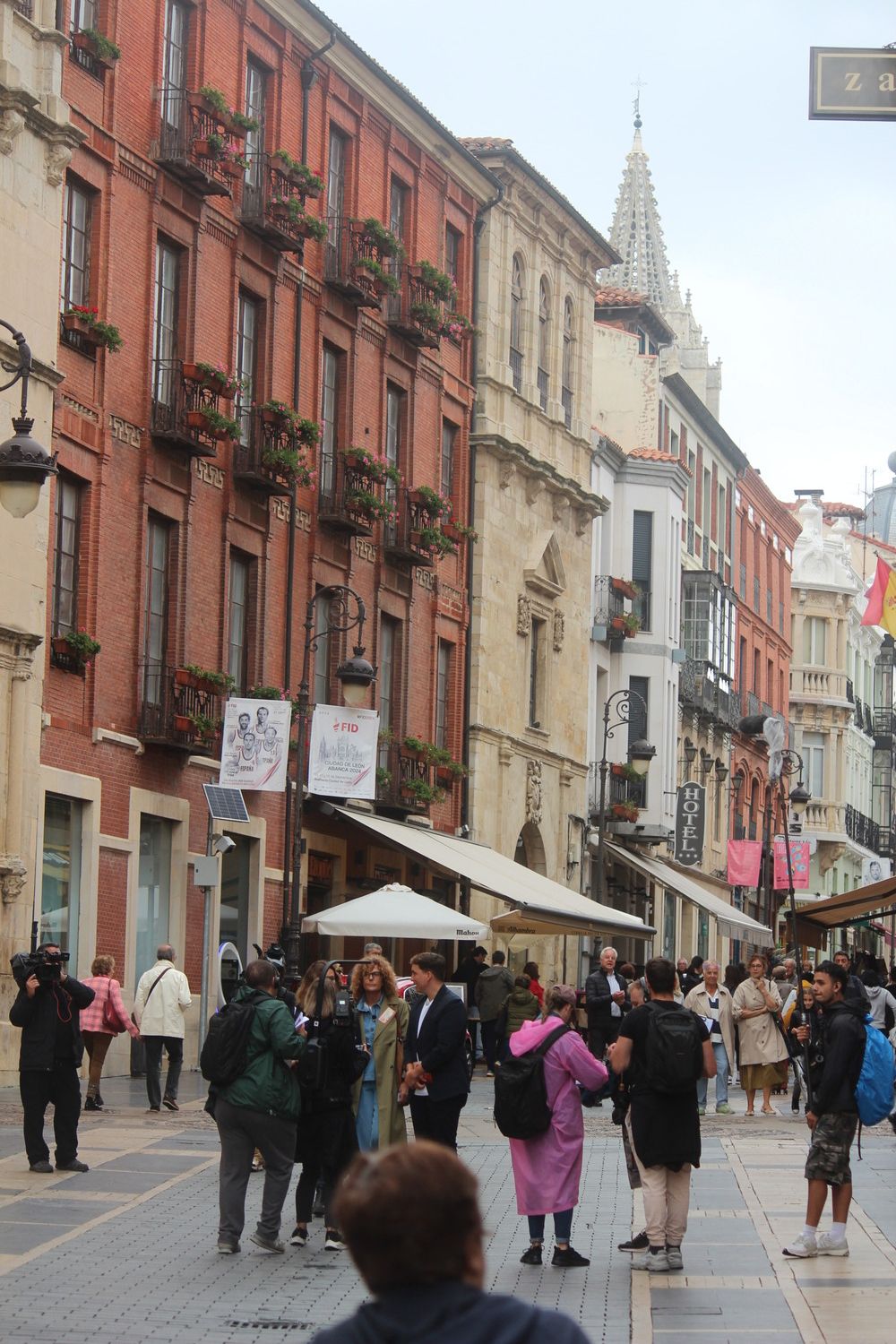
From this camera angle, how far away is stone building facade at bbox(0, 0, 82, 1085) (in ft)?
83.9

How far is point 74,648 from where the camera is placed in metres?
27.2

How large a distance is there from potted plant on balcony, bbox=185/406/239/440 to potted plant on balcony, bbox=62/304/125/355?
6.21 ft

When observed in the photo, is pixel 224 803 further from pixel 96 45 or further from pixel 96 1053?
pixel 96 45

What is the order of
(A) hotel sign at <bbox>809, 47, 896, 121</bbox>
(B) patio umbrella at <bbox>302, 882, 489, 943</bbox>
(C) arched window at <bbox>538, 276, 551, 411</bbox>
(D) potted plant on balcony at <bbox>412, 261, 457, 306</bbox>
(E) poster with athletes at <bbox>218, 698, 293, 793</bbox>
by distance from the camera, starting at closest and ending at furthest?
(A) hotel sign at <bbox>809, 47, 896, 121</bbox> < (B) patio umbrella at <bbox>302, 882, 489, 943</bbox> < (E) poster with athletes at <bbox>218, 698, 293, 793</bbox> < (D) potted plant on balcony at <bbox>412, 261, 457, 306</bbox> < (C) arched window at <bbox>538, 276, 551, 411</bbox>

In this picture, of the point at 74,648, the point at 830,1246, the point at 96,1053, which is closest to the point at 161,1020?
the point at 96,1053

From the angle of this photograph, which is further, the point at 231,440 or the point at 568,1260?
the point at 231,440

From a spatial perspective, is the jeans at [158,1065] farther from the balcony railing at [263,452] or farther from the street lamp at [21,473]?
the balcony railing at [263,452]

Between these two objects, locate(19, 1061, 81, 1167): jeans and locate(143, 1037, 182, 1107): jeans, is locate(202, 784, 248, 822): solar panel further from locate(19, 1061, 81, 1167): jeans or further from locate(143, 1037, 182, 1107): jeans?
locate(19, 1061, 81, 1167): jeans

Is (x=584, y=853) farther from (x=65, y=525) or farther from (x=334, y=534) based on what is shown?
(x=65, y=525)

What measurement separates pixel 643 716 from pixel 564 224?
11.9 metres

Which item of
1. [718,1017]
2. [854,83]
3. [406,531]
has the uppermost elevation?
[406,531]

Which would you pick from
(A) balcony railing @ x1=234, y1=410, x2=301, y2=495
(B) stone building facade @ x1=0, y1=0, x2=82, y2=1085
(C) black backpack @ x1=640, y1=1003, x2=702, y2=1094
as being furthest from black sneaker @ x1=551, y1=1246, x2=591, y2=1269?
(A) balcony railing @ x1=234, y1=410, x2=301, y2=495

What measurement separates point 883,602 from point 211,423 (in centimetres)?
1461

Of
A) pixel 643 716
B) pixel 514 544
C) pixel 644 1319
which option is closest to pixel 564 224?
pixel 514 544
